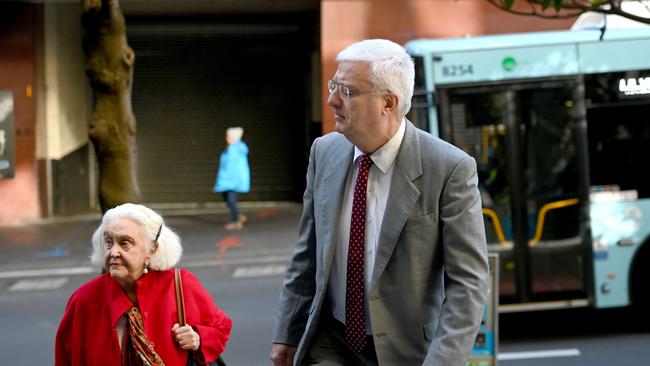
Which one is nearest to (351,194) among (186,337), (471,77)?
(186,337)

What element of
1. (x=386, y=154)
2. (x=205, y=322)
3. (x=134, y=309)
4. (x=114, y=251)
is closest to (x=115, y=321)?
(x=134, y=309)

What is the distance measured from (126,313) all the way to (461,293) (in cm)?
151

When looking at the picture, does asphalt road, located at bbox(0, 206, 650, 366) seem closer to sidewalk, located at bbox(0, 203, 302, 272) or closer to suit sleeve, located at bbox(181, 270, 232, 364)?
sidewalk, located at bbox(0, 203, 302, 272)

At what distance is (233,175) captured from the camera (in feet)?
59.7

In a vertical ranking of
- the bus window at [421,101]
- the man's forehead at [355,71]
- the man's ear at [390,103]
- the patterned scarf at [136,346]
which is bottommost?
the patterned scarf at [136,346]

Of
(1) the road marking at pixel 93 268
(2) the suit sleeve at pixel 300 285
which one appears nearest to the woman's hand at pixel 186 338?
(2) the suit sleeve at pixel 300 285

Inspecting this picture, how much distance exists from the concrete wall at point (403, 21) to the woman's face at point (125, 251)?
51.8 feet

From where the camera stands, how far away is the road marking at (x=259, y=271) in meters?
13.9

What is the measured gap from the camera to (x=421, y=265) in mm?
3512

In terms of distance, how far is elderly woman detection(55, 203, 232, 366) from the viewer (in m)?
4.28

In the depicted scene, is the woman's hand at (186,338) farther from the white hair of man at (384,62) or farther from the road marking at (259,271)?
the road marking at (259,271)

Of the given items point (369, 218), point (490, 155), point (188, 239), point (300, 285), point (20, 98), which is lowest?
point (188, 239)

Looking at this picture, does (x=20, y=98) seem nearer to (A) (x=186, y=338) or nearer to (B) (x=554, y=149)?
(B) (x=554, y=149)

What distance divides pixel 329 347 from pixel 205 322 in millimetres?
969
